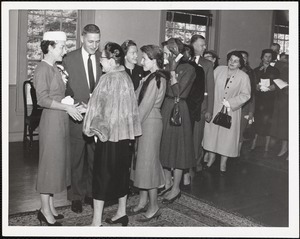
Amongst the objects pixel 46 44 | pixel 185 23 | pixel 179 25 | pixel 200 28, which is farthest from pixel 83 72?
Result: pixel 200 28

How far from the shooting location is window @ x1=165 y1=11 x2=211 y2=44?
7477mm

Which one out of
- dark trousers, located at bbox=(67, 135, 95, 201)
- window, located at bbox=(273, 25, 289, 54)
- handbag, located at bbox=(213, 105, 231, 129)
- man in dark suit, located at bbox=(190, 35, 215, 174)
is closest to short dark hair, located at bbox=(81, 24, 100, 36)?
dark trousers, located at bbox=(67, 135, 95, 201)

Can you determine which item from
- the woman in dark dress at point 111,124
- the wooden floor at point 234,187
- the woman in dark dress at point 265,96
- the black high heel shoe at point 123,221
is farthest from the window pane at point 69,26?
the black high heel shoe at point 123,221

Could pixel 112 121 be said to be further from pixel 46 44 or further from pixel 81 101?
pixel 46 44

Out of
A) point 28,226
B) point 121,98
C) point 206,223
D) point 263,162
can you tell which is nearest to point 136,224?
point 206,223

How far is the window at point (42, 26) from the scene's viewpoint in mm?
6309

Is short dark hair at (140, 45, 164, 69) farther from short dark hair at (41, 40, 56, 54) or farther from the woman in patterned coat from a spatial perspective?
the woman in patterned coat

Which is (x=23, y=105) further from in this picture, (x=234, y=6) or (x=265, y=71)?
(x=234, y=6)

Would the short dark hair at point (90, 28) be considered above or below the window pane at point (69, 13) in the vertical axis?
below

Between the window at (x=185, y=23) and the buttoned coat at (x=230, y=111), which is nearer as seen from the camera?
the buttoned coat at (x=230, y=111)

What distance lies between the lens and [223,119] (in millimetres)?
4938

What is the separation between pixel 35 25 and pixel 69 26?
50 cm

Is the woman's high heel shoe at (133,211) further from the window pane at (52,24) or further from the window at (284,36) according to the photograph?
the window pane at (52,24)

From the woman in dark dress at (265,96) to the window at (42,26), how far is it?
2770 mm
